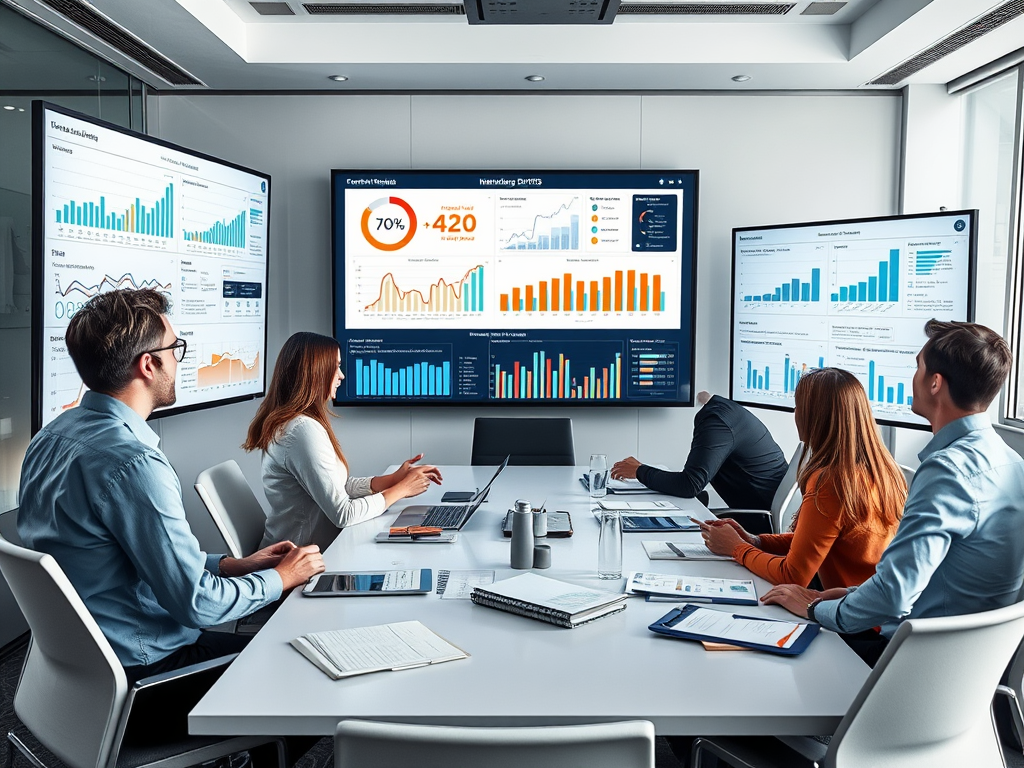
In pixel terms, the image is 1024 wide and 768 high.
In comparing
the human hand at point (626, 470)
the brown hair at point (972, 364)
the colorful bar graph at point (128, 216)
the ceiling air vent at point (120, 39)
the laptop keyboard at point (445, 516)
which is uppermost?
the ceiling air vent at point (120, 39)

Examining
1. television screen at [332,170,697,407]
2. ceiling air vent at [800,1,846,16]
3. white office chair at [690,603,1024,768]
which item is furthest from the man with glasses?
ceiling air vent at [800,1,846,16]

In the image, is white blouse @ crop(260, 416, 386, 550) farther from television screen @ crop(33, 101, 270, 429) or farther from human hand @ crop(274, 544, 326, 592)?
television screen @ crop(33, 101, 270, 429)

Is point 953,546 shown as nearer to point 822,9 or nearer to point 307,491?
point 307,491

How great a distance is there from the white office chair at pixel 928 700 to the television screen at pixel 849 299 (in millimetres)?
2724

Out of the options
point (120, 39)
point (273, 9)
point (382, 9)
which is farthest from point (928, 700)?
point (120, 39)

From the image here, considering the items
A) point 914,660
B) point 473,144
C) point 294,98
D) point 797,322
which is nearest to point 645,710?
point 914,660

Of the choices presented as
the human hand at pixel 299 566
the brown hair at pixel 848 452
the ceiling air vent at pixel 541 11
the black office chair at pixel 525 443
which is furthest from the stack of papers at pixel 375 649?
the black office chair at pixel 525 443

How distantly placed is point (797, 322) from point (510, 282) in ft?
5.27

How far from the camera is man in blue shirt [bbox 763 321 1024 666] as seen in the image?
1.78 metres

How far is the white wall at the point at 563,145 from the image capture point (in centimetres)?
475

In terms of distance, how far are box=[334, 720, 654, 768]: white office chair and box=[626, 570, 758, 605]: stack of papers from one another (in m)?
0.85

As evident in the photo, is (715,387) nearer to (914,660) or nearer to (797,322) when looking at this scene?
(797,322)

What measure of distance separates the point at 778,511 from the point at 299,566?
2.11 meters

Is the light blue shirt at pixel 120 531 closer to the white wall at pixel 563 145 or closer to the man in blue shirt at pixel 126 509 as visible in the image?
the man in blue shirt at pixel 126 509
